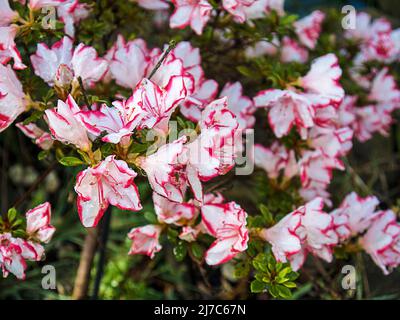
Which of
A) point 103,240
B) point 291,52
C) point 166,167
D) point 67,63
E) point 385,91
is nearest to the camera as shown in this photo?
point 166,167

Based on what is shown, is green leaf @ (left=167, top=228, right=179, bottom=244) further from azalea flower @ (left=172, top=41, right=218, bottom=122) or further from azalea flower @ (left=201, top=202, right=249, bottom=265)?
azalea flower @ (left=172, top=41, right=218, bottom=122)

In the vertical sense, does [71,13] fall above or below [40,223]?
above

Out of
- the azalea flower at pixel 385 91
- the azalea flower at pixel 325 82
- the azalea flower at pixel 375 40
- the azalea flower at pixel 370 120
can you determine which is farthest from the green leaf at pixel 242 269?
the azalea flower at pixel 375 40

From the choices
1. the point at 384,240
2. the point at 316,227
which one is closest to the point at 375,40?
the point at 384,240

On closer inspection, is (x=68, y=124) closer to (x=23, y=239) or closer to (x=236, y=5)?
(x=23, y=239)

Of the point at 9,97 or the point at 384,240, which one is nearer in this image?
the point at 9,97

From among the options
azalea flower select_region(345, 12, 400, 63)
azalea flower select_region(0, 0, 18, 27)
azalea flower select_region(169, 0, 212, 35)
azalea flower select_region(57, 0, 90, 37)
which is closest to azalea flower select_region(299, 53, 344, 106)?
azalea flower select_region(169, 0, 212, 35)
